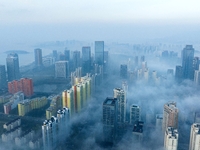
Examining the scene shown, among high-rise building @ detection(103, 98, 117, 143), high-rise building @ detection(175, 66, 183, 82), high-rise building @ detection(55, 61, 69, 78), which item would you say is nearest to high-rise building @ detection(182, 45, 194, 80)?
high-rise building @ detection(175, 66, 183, 82)

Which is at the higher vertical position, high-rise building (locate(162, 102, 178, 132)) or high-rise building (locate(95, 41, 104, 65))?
high-rise building (locate(95, 41, 104, 65))

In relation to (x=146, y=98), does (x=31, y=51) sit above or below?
above

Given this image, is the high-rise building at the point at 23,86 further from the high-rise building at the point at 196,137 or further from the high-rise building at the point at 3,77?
the high-rise building at the point at 196,137

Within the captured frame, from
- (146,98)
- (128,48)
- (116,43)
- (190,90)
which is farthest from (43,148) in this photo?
(116,43)

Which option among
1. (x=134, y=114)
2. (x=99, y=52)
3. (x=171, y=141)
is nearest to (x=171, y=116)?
(x=171, y=141)

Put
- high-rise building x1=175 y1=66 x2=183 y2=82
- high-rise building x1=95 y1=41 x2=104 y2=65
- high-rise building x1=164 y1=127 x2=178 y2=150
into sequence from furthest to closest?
high-rise building x1=95 y1=41 x2=104 y2=65
high-rise building x1=175 y1=66 x2=183 y2=82
high-rise building x1=164 y1=127 x2=178 y2=150

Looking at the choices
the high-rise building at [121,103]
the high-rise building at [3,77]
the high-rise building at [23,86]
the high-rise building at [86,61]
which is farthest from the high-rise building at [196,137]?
the high-rise building at [3,77]

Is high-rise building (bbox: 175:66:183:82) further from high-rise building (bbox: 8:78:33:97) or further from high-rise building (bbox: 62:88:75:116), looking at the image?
high-rise building (bbox: 8:78:33:97)

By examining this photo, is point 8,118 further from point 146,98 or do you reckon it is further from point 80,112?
point 146,98

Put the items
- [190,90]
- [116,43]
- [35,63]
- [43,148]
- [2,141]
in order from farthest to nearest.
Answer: [116,43] → [35,63] → [190,90] → [2,141] → [43,148]
